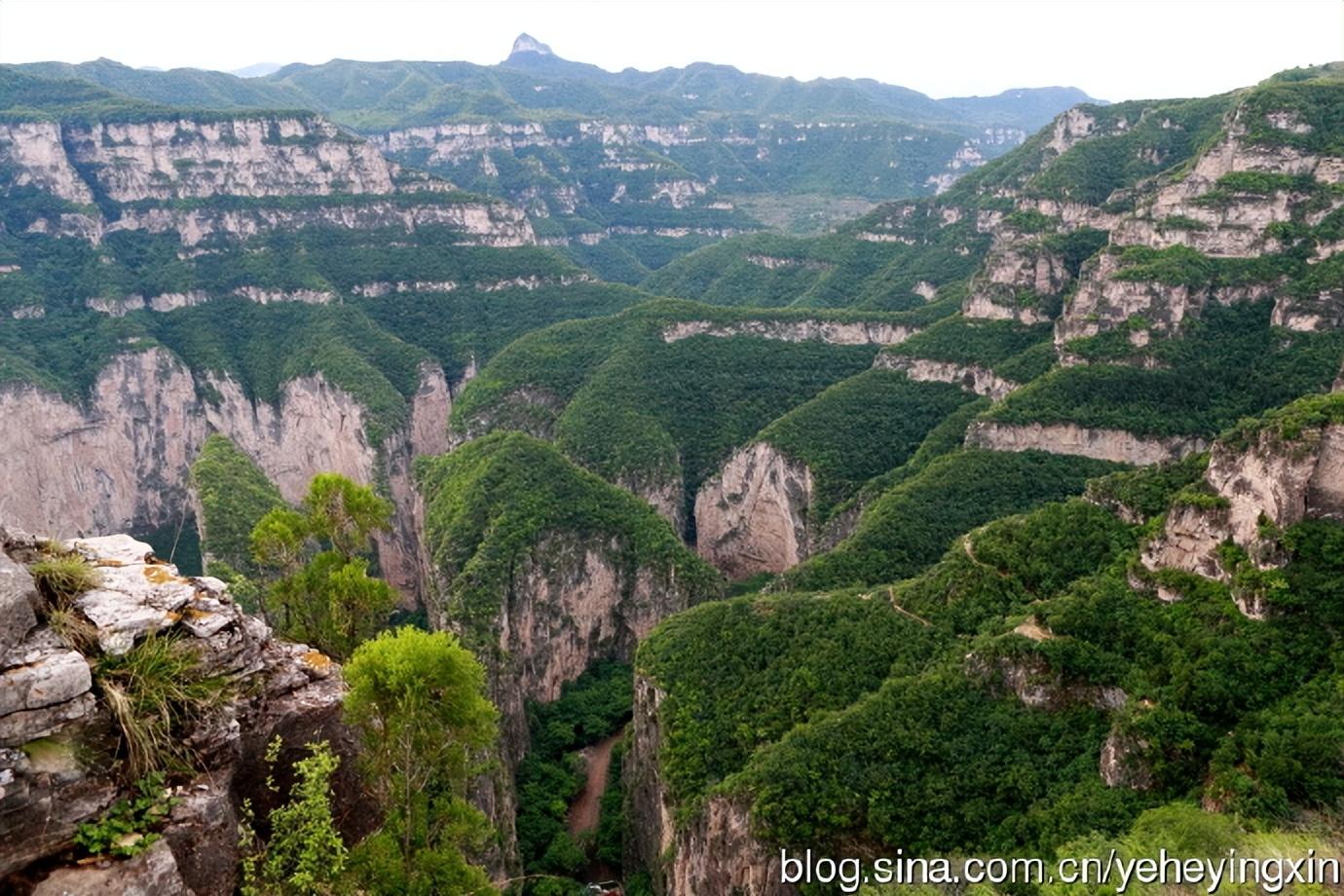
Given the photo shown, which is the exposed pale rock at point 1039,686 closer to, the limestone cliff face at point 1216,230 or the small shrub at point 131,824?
the small shrub at point 131,824

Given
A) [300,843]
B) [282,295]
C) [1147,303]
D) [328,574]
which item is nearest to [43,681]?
[300,843]

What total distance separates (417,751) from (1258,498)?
3040 cm

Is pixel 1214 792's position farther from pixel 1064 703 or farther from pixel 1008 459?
pixel 1008 459

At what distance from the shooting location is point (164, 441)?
104 metres

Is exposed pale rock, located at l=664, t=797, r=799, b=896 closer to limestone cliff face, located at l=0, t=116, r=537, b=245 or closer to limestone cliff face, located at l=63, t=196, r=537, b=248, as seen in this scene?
limestone cliff face, located at l=63, t=196, r=537, b=248

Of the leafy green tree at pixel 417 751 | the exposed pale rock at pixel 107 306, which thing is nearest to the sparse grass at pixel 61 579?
the leafy green tree at pixel 417 751

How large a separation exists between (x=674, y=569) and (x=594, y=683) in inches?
379

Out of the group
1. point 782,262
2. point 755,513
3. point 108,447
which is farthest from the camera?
point 782,262

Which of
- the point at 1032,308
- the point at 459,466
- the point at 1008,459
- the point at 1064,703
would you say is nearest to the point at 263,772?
the point at 1064,703

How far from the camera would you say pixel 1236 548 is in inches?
1304

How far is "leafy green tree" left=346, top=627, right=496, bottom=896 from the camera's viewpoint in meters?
19.0

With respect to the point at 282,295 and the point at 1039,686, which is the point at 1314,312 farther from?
the point at 282,295

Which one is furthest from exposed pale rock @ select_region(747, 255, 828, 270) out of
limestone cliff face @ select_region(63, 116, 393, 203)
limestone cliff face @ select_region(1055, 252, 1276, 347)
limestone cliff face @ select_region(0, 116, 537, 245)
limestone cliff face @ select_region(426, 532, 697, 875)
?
limestone cliff face @ select_region(426, 532, 697, 875)

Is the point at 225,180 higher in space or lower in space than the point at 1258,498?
Answer: higher
